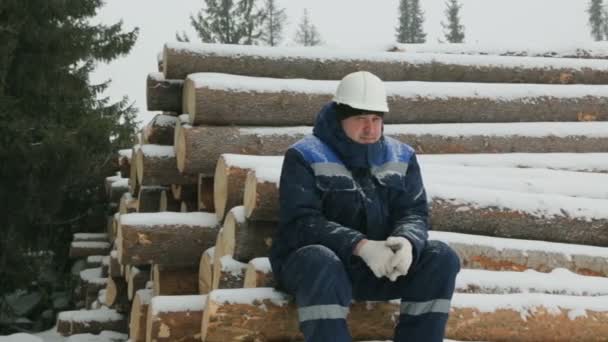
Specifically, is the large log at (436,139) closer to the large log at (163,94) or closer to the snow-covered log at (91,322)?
the large log at (163,94)

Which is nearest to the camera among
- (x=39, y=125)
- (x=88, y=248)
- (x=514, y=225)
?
(x=514, y=225)

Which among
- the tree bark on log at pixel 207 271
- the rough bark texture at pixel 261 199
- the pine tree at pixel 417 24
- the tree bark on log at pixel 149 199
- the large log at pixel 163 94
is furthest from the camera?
the pine tree at pixel 417 24

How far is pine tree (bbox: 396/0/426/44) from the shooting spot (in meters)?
41.7

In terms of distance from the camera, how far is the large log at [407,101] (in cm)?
605

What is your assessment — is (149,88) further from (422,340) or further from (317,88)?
(422,340)

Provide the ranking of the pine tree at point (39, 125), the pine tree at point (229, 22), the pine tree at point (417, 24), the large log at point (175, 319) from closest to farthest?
the large log at point (175, 319)
the pine tree at point (39, 125)
the pine tree at point (229, 22)
the pine tree at point (417, 24)

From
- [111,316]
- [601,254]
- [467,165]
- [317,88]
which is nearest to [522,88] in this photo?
[467,165]

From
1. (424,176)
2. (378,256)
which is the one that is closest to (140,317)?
(424,176)

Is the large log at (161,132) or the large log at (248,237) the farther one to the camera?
the large log at (161,132)

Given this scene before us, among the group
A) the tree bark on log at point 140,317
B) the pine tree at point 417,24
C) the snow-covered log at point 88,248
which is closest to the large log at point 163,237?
the tree bark on log at point 140,317

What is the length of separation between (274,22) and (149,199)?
109ft

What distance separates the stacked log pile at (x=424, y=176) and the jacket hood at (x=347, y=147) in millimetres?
618

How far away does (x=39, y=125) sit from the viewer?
1021 centimetres

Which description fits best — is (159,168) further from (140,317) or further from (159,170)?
(140,317)
